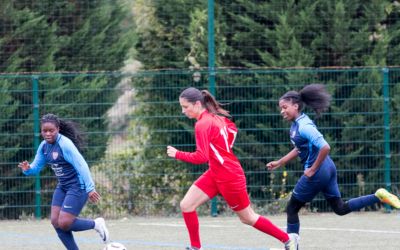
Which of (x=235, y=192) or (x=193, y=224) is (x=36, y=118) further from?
(x=235, y=192)

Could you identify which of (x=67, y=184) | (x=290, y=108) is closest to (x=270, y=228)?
(x=290, y=108)

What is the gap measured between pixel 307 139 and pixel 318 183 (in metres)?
0.51

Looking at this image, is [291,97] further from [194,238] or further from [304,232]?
[304,232]

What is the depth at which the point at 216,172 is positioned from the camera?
1024 centimetres

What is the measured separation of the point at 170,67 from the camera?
16.9m

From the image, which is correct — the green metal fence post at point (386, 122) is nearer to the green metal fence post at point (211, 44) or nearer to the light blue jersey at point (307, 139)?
the green metal fence post at point (211, 44)

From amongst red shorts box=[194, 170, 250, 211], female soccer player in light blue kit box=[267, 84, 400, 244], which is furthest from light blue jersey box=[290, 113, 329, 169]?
red shorts box=[194, 170, 250, 211]

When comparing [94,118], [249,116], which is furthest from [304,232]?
[94,118]

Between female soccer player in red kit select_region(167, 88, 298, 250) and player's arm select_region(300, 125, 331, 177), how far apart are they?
29.4 inches

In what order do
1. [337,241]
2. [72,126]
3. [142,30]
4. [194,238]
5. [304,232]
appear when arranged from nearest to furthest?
[194,238], [72,126], [337,241], [304,232], [142,30]

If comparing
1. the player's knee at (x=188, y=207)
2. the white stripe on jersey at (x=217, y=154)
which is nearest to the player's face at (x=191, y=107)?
the white stripe on jersey at (x=217, y=154)

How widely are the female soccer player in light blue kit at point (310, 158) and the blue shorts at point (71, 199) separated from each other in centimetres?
224

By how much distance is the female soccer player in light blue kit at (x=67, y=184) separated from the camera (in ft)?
34.2

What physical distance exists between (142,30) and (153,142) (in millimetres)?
2256
